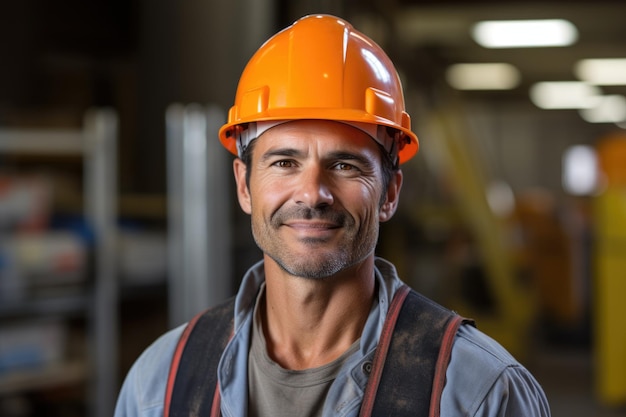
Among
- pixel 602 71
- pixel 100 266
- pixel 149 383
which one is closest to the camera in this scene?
pixel 149 383

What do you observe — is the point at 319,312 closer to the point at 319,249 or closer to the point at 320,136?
the point at 319,249

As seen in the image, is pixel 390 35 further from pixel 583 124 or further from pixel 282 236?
pixel 583 124

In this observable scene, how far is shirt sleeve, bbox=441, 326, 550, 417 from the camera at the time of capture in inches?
59.9

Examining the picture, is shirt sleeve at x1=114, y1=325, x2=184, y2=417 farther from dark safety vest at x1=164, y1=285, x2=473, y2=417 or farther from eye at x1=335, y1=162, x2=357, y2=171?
eye at x1=335, y1=162, x2=357, y2=171

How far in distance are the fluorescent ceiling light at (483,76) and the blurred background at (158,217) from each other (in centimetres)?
563

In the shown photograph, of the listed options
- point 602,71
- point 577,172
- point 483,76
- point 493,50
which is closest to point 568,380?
point 493,50

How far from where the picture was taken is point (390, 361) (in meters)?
1.58

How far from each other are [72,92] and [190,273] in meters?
1.91

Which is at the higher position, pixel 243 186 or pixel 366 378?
pixel 243 186

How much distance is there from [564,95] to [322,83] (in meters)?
19.7

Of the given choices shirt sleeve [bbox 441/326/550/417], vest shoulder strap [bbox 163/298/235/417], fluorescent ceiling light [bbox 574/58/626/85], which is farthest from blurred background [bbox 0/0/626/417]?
fluorescent ceiling light [bbox 574/58/626/85]

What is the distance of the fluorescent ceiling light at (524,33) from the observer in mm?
11414

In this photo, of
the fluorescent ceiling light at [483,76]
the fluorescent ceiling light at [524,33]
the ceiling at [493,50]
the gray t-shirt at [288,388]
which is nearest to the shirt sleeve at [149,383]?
the gray t-shirt at [288,388]

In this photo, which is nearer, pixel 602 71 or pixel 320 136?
pixel 320 136
